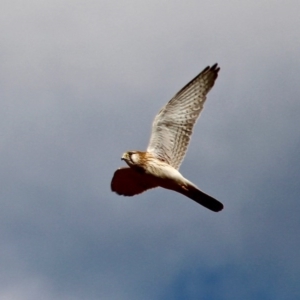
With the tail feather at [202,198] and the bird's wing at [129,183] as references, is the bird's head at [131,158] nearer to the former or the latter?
the bird's wing at [129,183]

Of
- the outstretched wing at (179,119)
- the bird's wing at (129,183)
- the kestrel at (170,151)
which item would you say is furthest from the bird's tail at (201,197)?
the bird's wing at (129,183)

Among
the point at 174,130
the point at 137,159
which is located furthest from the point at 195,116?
the point at 137,159

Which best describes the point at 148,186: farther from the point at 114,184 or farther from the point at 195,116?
the point at 195,116

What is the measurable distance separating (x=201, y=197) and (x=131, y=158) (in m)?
1.92

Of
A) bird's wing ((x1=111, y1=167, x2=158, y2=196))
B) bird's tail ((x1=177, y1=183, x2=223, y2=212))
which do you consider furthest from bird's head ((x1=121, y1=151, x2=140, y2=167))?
bird's tail ((x1=177, y1=183, x2=223, y2=212))

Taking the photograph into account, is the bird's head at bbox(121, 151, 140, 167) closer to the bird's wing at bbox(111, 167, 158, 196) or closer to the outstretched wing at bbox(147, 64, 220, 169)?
the bird's wing at bbox(111, 167, 158, 196)

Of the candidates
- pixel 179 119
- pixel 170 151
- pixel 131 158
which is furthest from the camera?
pixel 179 119

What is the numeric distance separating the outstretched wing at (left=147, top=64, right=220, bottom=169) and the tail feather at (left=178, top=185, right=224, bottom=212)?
3.54 feet

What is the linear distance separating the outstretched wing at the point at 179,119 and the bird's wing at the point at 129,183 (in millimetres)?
A: 739

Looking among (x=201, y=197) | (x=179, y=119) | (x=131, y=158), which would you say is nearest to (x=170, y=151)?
(x=179, y=119)

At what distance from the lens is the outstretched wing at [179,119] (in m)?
16.0

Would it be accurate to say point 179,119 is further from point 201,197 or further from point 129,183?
point 201,197

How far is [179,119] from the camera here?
1633 centimetres

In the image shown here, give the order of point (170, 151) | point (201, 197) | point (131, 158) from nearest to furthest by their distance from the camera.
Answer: point (201, 197) → point (131, 158) → point (170, 151)
